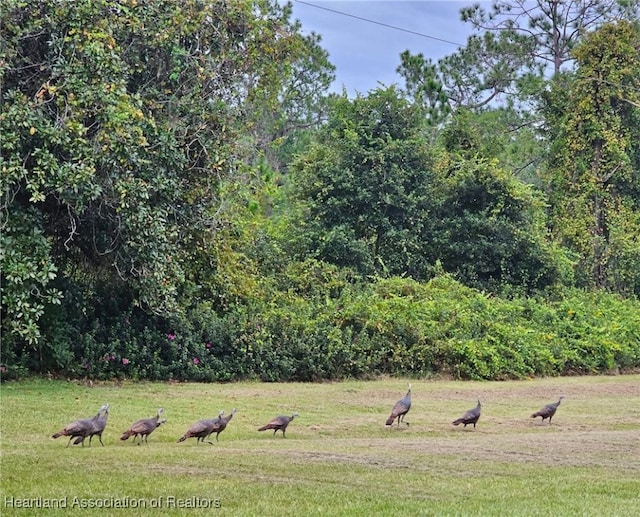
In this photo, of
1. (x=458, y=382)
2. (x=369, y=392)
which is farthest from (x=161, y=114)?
(x=458, y=382)

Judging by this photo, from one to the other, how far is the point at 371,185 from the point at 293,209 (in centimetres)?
259

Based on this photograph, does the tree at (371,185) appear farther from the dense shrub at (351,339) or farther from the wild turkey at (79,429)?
the wild turkey at (79,429)

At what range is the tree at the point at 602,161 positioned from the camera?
29.3m

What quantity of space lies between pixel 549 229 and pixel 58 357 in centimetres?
2018

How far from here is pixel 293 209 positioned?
26891 millimetres

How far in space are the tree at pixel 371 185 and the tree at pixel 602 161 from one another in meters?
6.20

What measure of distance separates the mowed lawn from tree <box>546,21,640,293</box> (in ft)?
46.2

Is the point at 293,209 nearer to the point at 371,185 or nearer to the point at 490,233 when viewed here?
the point at 371,185

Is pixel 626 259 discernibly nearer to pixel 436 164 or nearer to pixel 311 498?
pixel 436 164

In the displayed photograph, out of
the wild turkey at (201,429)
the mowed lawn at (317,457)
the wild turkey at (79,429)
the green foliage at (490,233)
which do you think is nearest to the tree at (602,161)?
the green foliage at (490,233)

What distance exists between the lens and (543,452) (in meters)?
10.5

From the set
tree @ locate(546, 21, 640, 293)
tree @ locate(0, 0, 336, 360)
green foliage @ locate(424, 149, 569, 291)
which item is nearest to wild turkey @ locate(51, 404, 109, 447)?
tree @ locate(0, 0, 336, 360)

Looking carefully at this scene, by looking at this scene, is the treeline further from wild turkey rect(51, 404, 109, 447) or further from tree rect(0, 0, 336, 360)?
wild turkey rect(51, 404, 109, 447)

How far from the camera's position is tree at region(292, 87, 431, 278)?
2605 cm
